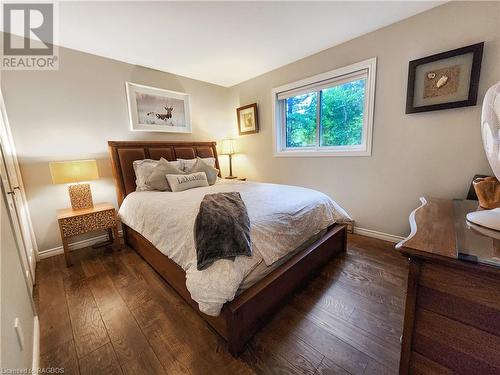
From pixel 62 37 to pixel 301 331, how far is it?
11.8ft

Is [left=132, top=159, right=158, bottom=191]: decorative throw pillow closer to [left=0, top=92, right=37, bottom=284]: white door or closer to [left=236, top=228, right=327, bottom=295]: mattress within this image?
[left=0, top=92, right=37, bottom=284]: white door

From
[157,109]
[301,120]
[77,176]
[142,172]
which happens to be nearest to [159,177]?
[142,172]

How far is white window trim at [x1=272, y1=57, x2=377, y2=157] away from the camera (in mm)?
2350

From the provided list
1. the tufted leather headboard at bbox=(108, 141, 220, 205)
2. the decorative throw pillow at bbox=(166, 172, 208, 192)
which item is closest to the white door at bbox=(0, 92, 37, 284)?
the tufted leather headboard at bbox=(108, 141, 220, 205)

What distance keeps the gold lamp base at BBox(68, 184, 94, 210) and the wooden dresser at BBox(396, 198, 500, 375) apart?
3.02 meters

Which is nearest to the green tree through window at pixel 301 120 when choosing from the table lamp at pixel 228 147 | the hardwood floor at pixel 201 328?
the table lamp at pixel 228 147

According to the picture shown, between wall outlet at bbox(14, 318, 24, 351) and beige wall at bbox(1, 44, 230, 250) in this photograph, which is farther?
beige wall at bbox(1, 44, 230, 250)

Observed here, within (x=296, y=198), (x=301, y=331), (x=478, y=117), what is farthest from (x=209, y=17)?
(x=301, y=331)

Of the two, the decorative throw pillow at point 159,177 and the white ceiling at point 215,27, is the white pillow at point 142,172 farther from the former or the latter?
the white ceiling at point 215,27

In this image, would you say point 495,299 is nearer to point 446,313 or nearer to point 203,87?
point 446,313

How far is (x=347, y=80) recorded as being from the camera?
8.39ft

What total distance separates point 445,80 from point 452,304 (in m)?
2.19

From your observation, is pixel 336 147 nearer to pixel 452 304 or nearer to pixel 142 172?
pixel 452 304

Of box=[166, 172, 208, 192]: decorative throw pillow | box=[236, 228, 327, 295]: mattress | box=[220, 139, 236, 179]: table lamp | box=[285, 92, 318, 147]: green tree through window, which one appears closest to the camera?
box=[236, 228, 327, 295]: mattress
